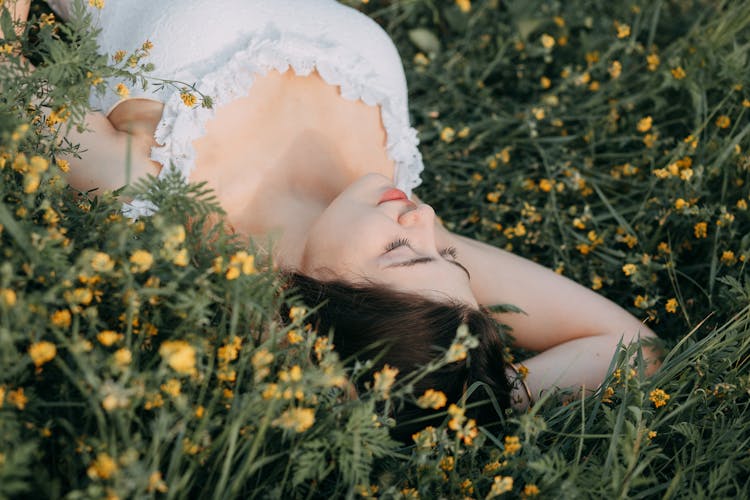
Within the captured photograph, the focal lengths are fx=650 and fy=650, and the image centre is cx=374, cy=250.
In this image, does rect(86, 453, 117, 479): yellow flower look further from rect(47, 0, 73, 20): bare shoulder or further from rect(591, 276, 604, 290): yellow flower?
rect(591, 276, 604, 290): yellow flower

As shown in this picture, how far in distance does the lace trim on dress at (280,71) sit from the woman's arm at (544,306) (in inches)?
15.1

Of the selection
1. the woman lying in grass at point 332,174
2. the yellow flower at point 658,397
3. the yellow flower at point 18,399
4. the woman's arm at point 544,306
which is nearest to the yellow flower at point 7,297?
the yellow flower at point 18,399

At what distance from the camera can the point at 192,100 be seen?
1698 millimetres

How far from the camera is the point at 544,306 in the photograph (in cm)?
243

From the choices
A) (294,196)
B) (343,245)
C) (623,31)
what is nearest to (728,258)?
(623,31)

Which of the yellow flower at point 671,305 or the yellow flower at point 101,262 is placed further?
the yellow flower at point 671,305

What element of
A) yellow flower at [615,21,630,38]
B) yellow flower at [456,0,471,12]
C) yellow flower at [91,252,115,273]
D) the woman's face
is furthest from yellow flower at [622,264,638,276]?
yellow flower at [91,252,115,273]

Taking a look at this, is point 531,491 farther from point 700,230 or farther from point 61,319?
point 700,230

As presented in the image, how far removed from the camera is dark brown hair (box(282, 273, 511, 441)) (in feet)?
6.07

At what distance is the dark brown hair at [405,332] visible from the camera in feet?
6.07

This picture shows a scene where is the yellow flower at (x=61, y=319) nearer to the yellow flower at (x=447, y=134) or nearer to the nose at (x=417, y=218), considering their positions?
the nose at (x=417, y=218)

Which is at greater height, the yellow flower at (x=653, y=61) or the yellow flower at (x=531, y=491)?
the yellow flower at (x=653, y=61)

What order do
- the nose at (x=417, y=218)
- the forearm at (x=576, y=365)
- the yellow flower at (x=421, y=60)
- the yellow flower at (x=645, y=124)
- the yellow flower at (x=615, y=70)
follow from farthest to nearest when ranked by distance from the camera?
the yellow flower at (x=421, y=60) < the yellow flower at (x=615, y=70) < the yellow flower at (x=645, y=124) < the forearm at (x=576, y=365) < the nose at (x=417, y=218)

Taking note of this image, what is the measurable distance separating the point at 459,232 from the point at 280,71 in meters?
1.20
